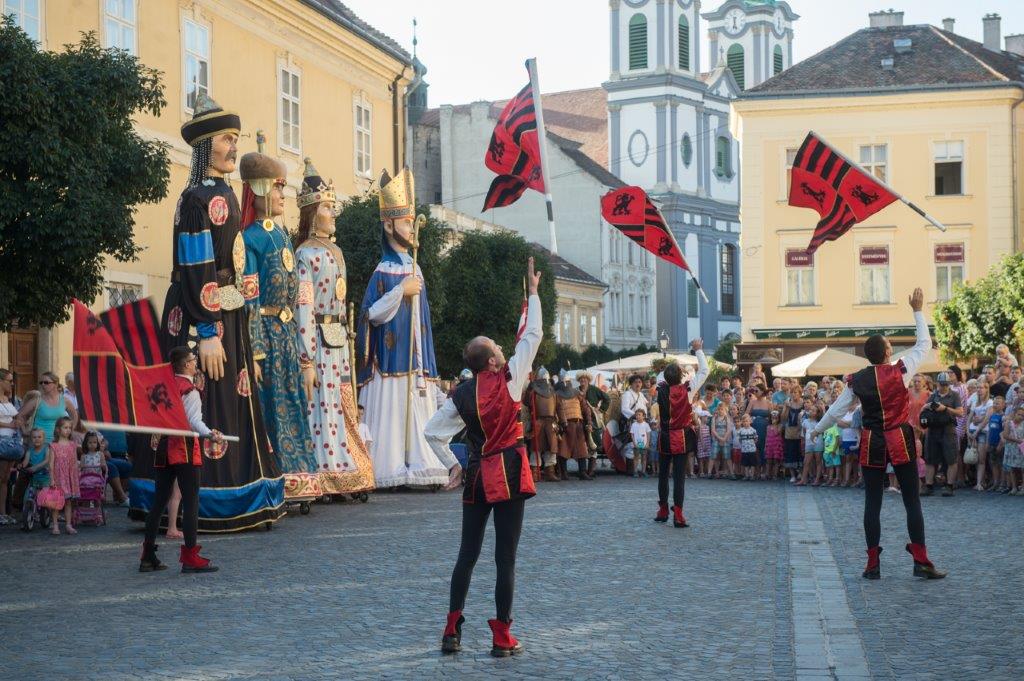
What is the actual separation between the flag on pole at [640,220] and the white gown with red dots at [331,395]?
6.26 metres

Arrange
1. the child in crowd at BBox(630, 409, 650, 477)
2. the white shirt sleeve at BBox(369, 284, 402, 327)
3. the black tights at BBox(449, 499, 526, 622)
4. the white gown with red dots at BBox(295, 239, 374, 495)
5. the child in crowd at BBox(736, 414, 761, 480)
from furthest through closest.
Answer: the child in crowd at BBox(630, 409, 650, 477) < the child in crowd at BBox(736, 414, 761, 480) < the white shirt sleeve at BBox(369, 284, 402, 327) < the white gown with red dots at BBox(295, 239, 374, 495) < the black tights at BBox(449, 499, 526, 622)

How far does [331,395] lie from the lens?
16.4 metres

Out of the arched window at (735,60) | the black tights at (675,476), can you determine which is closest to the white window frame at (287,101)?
the black tights at (675,476)

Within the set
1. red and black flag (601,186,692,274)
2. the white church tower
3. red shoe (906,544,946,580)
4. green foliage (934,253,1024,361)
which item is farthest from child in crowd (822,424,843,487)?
the white church tower

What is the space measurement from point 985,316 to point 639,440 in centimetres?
1693

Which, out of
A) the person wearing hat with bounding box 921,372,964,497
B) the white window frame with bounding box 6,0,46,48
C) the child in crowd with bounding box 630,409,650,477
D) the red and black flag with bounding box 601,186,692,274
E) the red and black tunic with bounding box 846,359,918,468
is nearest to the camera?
the red and black tunic with bounding box 846,359,918,468

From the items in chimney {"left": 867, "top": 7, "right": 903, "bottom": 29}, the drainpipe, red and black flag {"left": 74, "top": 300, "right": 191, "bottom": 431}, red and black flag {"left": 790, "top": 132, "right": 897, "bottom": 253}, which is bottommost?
red and black flag {"left": 74, "top": 300, "right": 191, "bottom": 431}

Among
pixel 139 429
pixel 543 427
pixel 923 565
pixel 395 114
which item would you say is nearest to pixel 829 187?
pixel 543 427

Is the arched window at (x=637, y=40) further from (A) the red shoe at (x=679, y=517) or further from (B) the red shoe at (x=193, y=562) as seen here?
(B) the red shoe at (x=193, y=562)

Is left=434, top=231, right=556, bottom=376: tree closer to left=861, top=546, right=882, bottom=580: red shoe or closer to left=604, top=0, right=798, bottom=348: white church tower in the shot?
left=861, top=546, right=882, bottom=580: red shoe

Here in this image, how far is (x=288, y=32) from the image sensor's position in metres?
31.2

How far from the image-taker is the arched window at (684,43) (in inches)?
3612

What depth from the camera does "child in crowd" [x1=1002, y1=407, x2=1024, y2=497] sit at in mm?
19016

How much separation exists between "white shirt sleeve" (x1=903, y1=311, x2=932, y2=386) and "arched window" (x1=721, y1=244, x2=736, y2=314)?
8693 cm
